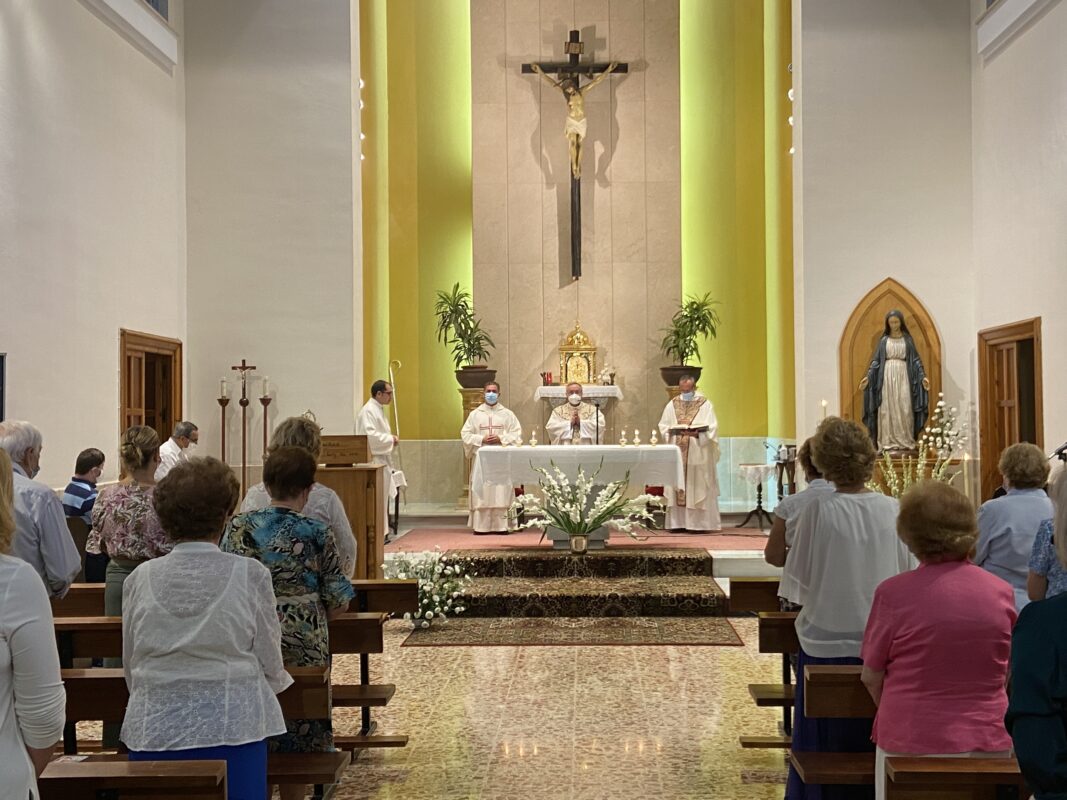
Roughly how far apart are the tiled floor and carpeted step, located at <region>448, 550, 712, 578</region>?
173cm

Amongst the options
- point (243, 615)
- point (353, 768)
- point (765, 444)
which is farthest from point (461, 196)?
point (243, 615)

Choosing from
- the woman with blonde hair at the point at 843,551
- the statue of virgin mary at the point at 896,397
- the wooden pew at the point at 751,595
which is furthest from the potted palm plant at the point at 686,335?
the woman with blonde hair at the point at 843,551

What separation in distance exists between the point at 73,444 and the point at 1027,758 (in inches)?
320

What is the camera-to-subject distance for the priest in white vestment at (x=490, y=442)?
37.4ft

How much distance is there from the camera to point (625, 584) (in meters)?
9.09

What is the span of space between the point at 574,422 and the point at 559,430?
0.95 feet

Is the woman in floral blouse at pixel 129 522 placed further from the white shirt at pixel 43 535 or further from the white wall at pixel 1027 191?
the white wall at pixel 1027 191

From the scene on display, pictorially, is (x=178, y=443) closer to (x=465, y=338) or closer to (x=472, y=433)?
(x=472, y=433)

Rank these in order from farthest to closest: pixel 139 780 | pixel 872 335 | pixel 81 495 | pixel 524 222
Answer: pixel 524 222 → pixel 872 335 → pixel 81 495 → pixel 139 780

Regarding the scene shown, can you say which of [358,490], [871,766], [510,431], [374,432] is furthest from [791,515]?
[510,431]

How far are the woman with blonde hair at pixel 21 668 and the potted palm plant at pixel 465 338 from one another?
10960mm

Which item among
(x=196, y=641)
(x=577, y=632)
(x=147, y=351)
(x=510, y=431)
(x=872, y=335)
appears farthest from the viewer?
(x=510, y=431)

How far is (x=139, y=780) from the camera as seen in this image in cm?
268

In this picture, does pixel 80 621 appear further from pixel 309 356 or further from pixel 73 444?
pixel 309 356
